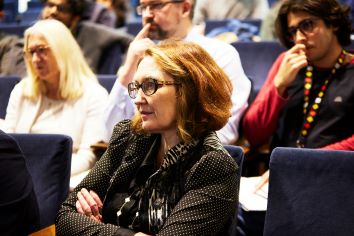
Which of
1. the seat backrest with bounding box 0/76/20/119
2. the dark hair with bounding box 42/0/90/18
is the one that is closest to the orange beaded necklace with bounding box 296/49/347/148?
the seat backrest with bounding box 0/76/20/119

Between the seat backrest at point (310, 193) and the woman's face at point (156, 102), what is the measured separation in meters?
0.30

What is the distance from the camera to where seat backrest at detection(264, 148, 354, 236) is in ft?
5.48

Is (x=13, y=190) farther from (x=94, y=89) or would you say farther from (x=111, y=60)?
(x=111, y=60)

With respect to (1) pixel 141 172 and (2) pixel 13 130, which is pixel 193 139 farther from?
(2) pixel 13 130

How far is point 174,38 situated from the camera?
8.52 ft

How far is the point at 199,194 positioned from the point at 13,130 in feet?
4.72

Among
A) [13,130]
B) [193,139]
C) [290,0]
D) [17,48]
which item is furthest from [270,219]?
[17,48]

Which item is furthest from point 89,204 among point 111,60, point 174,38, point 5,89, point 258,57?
point 111,60

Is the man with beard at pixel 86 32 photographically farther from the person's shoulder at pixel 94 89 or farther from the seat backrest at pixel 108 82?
the person's shoulder at pixel 94 89

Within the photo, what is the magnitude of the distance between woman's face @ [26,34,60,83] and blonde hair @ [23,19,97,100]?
2 cm

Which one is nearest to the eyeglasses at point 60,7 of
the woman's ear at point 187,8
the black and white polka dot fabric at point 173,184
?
the woman's ear at point 187,8

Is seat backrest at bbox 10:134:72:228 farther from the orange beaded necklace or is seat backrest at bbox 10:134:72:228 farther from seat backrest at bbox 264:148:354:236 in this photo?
the orange beaded necklace

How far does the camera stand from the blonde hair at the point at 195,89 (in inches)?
64.6

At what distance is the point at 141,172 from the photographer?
1745mm
